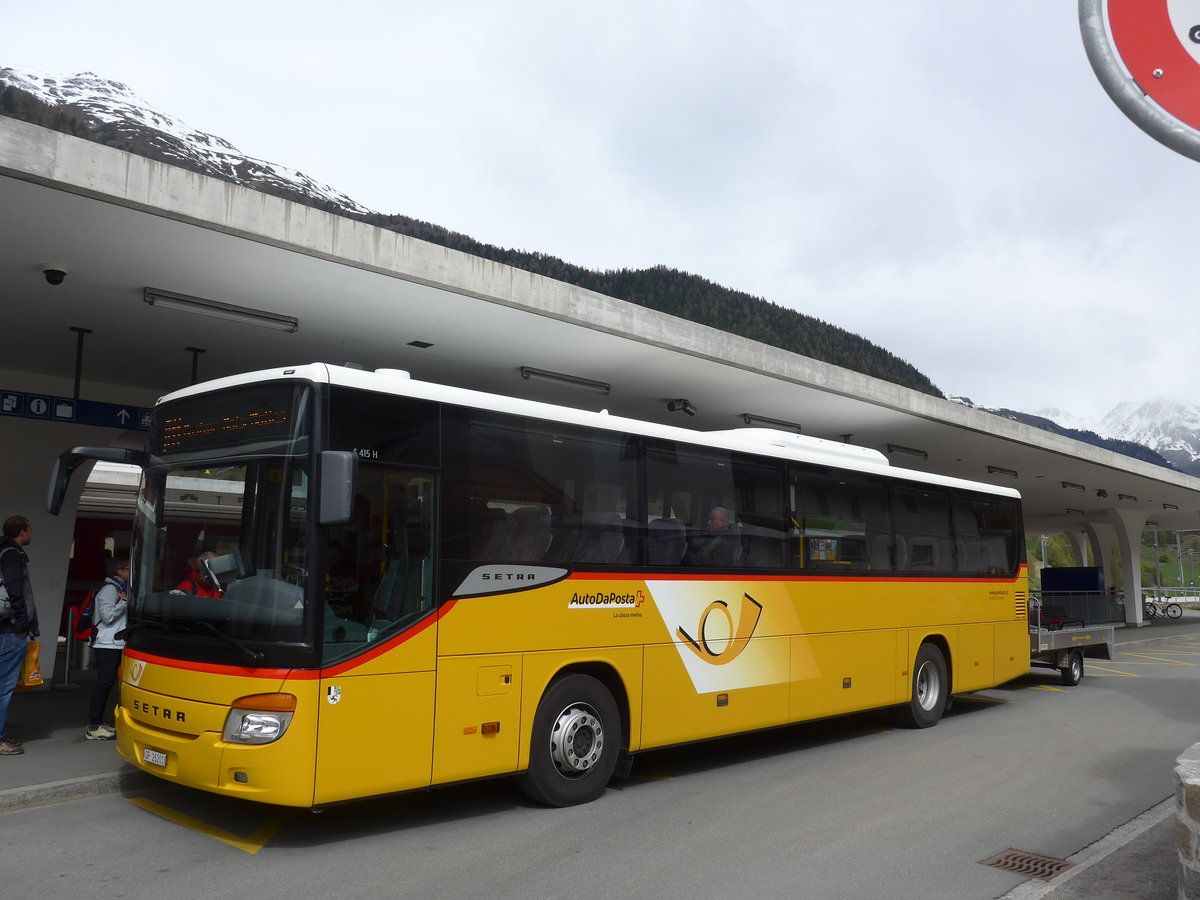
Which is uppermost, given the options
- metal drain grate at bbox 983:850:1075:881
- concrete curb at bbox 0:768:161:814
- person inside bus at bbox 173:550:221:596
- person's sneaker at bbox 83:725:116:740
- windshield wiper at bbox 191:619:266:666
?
person inside bus at bbox 173:550:221:596

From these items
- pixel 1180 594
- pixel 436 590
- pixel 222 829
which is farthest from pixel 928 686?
pixel 1180 594

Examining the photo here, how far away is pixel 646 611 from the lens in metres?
8.01

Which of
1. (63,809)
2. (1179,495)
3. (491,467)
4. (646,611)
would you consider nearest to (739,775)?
(646,611)

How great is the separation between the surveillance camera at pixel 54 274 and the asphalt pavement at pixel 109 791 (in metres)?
4.27

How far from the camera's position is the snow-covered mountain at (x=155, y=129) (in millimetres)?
130750

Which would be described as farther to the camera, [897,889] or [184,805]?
[184,805]

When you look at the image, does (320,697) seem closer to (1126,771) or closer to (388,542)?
(388,542)

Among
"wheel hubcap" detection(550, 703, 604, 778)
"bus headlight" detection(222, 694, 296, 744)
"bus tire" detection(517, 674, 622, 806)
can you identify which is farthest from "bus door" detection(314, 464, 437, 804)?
"wheel hubcap" detection(550, 703, 604, 778)

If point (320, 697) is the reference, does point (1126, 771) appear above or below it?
below

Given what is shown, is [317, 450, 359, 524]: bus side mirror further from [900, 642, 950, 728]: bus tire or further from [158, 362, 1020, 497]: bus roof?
[900, 642, 950, 728]: bus tire

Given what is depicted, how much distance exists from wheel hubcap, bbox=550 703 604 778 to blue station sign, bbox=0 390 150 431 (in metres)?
7.39

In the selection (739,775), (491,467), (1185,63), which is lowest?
(739,775)

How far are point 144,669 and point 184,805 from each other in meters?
1.28

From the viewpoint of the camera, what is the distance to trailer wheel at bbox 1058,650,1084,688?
16.2 metres
